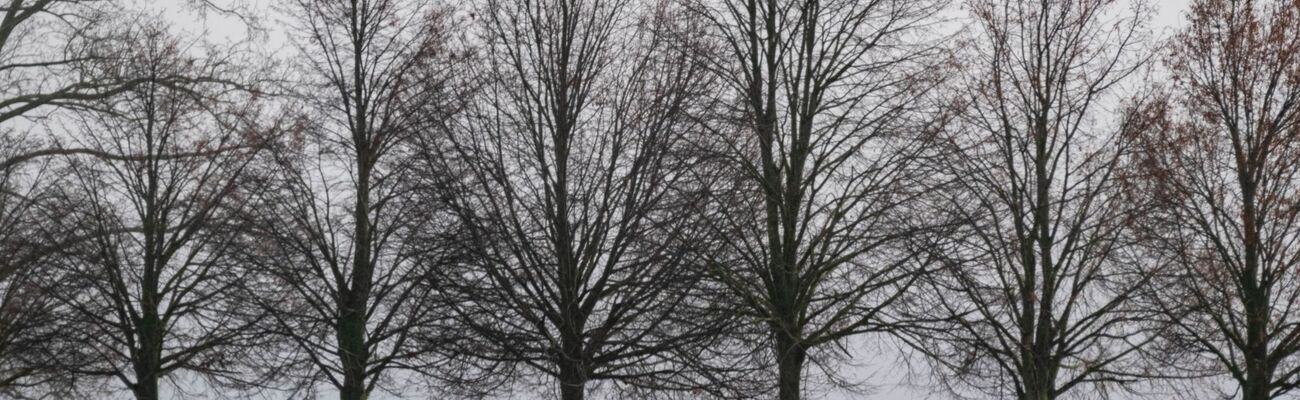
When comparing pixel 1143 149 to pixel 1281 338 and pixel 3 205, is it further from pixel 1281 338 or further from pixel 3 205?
pixel 3 205

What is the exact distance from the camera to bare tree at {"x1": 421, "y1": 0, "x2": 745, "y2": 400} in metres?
14.0

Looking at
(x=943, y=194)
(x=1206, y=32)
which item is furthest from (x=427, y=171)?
(x=1206, y=32)

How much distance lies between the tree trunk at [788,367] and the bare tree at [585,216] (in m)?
0.68

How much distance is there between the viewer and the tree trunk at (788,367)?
14867mm

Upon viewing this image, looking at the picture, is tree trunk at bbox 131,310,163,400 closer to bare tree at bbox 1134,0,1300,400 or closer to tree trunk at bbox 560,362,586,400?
tree trunk at bbox 560,362,586,400

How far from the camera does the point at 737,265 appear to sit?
15414 mm

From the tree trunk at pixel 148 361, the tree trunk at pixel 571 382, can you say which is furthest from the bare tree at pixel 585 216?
the tree trunk at pixel 148 361

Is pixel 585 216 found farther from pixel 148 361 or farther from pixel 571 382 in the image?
pixel 148 361

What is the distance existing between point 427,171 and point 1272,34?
13.8m

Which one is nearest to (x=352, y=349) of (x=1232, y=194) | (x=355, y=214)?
(x=355, y=214)

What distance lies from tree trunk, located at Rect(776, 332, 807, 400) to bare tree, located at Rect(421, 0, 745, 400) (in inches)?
26.6

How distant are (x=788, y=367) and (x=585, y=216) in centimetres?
352

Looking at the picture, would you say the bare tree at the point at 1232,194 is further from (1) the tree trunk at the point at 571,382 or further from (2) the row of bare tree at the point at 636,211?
(1) the tree trunk at the point at 571,382

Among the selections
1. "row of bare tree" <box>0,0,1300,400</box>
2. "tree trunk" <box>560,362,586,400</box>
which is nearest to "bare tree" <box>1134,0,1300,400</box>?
"row of bare tree" <box>0,0,1300,400</box>
